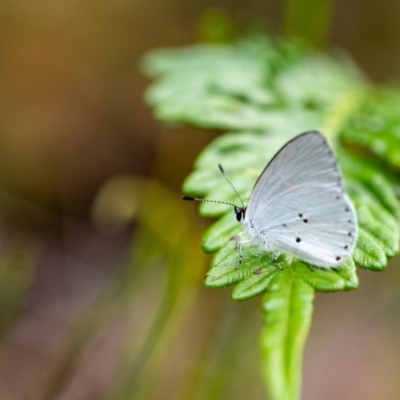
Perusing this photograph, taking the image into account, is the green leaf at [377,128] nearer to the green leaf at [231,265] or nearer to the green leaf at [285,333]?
the green leaf at [231,265]

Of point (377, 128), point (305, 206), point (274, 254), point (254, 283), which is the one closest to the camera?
point (254, 283)

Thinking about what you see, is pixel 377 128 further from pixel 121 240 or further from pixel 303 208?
pixel 121 240

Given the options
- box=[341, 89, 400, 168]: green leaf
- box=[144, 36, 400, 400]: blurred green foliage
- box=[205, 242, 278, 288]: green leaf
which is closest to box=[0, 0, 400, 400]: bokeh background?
box=[144, 36, 400, 400]: blurred green foliage

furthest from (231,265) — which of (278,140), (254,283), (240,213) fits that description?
(278,140)

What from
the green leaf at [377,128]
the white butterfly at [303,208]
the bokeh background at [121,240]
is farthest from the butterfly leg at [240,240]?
the bokeh background at [121,240]

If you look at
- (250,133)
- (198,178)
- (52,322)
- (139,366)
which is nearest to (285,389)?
(198,178)

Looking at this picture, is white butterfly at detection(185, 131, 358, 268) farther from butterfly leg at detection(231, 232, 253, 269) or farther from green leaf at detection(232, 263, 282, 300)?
green leaf at detection(232, 263, 282, 300)

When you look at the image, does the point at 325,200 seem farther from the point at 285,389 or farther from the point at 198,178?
the point at 285,389
